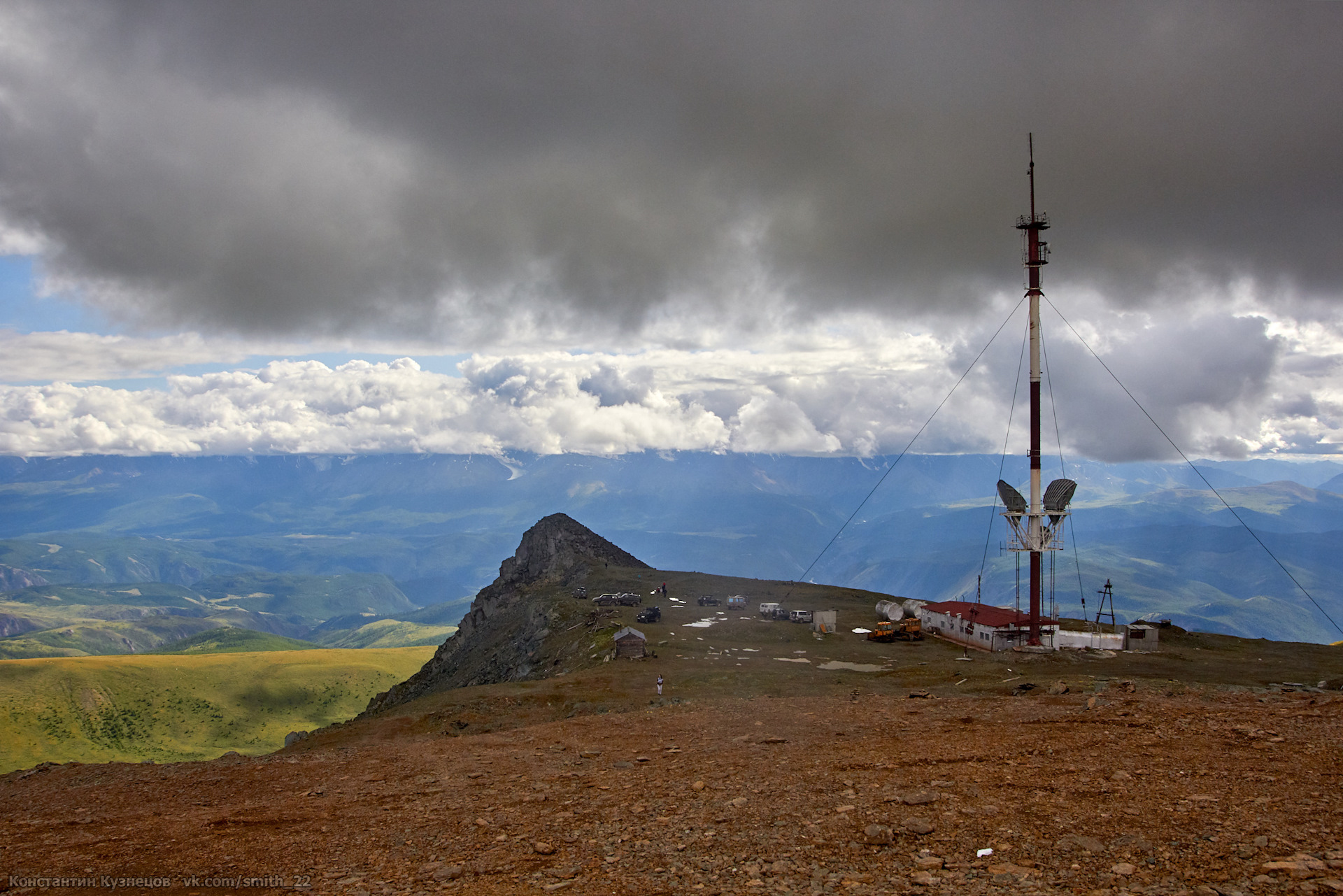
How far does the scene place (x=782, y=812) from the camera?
42.3 ft

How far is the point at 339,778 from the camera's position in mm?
19391

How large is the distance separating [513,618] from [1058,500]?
59115mm

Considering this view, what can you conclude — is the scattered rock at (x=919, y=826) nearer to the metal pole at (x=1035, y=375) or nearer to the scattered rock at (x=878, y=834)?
the scattered rock at (x=878, y=834)

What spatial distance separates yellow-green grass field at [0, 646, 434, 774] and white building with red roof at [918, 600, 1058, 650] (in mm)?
98735

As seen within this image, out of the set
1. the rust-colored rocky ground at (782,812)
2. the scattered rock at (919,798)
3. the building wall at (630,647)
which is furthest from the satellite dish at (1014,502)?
the scattered rock at (919,798)

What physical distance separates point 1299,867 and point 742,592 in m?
77.7

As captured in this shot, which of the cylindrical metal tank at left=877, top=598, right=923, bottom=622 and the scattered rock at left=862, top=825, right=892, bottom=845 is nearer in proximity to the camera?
the scattered rock at left=862, top=825, right=892, bottom=845

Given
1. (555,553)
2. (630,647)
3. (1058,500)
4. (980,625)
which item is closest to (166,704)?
(555,553)

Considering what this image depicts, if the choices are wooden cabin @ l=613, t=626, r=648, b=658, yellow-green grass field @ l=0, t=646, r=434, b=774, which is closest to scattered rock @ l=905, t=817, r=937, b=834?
wooden cabin @ l=613, t=626, r=648, b=658

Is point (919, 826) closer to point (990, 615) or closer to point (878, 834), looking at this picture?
point (878, 834)

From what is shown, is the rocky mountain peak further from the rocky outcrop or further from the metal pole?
the metal pole

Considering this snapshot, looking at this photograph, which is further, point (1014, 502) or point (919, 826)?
point (1014, 502)

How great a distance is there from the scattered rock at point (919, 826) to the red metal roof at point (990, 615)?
1705 inches

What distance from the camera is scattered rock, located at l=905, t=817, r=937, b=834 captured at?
1123cm
